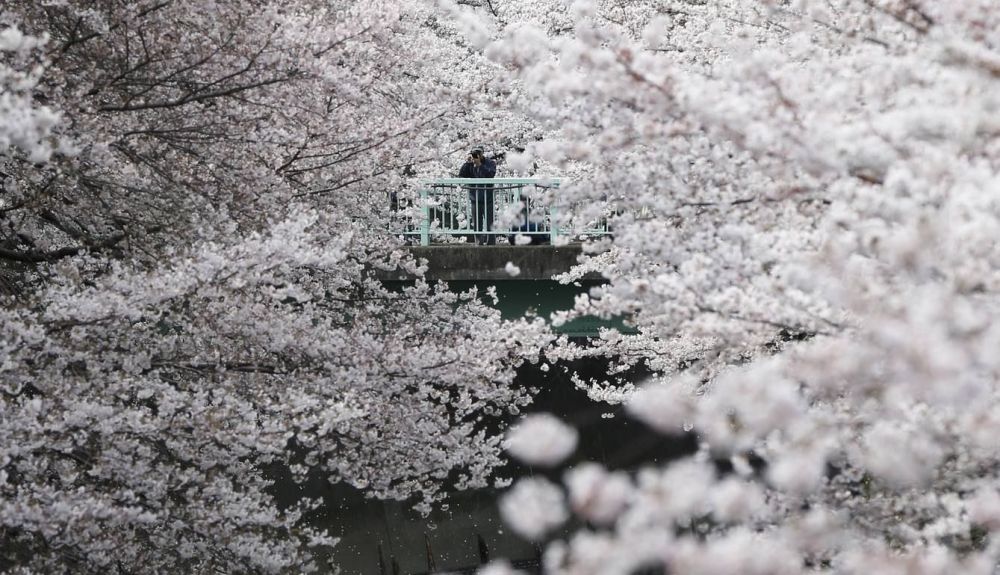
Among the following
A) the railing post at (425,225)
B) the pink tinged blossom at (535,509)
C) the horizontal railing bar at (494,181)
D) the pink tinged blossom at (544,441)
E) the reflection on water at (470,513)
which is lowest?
the reflection on water at (470,513)

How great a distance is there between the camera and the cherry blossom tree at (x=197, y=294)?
8.06 meters

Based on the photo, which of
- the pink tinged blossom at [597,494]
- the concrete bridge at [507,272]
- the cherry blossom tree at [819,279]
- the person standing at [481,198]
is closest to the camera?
the pink tinged blossom at [597,494]

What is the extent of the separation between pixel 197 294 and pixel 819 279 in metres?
5.44

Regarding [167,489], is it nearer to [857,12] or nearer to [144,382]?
[144,382]

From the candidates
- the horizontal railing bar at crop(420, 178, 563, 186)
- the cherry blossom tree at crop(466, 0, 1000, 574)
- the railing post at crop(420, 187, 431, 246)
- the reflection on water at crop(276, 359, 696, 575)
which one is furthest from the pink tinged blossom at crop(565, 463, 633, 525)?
the reflection on water at crop(276, 359, 696, 575)

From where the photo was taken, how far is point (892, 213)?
14.0ft

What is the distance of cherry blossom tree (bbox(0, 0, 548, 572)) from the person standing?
10.2 feet

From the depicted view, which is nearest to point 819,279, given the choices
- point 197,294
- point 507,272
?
point 197,294

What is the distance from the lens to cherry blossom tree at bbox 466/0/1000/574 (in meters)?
3.52

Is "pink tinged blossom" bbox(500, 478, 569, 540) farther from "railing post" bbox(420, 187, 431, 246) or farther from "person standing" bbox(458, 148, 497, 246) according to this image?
"railing post" bbox(420, 187, 431, 246)

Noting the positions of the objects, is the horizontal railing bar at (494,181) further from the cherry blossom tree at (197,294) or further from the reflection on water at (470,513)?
the reflection on water at (470,513)

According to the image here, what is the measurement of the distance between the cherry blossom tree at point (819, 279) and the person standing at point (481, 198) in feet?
24.8

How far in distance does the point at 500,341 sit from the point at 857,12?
5.22 meters

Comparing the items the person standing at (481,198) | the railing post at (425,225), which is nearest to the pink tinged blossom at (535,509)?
the person standing at (481,198)
